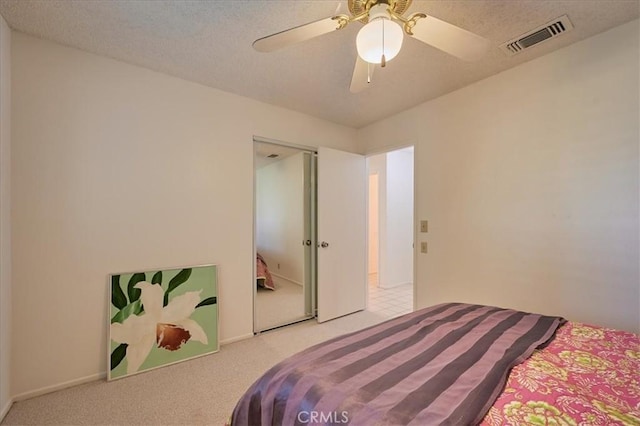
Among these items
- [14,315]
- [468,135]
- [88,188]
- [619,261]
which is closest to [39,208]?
[88,188]

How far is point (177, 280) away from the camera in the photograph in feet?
7.55

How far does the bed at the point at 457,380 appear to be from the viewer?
2.49 ft

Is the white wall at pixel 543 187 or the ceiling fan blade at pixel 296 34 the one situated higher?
the ceiling fan blade at pixel 296 34

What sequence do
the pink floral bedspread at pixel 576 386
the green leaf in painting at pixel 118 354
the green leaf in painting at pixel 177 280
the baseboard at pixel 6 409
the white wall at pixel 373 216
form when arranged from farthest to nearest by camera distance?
the white wall at pixel 373 216 → the green leaf in painting at pixel 177 280 → the green leaf in painting at pixel 118 354 → the baseboard at pixel 6 409 → the pink floral bedspread at pixel 576 386

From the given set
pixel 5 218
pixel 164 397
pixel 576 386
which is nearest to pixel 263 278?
pixel 164 397

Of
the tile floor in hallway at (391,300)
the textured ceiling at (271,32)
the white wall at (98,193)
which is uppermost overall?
the textured ceiling at (271,32)

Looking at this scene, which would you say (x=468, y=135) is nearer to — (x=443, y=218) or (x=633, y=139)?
(x=443, y=218)

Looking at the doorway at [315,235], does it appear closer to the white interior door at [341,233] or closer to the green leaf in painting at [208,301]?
the white interior door at [341,233]

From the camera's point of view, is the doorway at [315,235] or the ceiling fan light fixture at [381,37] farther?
the doorway at [315,235]

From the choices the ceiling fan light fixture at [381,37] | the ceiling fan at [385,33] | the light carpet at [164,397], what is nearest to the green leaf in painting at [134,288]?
the light carpet at [164,397]

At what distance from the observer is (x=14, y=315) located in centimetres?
175

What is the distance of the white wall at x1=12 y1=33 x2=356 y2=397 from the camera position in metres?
1.80

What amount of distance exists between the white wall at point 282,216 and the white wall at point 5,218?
227cm

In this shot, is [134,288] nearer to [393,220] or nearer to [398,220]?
[393,220]
